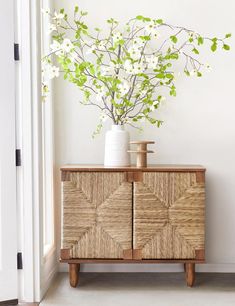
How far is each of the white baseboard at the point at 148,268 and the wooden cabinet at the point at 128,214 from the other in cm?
47

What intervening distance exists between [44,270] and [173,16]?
1.85 metres

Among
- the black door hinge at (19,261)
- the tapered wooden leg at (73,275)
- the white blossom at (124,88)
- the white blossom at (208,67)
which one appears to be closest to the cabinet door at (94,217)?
the tapered wooden leg at (73,275)

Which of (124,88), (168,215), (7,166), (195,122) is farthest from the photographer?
(195,122)

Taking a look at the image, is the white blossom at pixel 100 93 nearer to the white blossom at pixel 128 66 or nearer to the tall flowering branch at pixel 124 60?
the tall flowering branch at pixel 124 60

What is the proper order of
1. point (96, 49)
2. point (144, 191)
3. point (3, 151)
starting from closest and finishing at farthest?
point (3, 151), point (144, 191), point (96, 49)

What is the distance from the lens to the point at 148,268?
3.45 metres

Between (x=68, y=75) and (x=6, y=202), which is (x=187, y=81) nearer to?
(x=68, y=75)

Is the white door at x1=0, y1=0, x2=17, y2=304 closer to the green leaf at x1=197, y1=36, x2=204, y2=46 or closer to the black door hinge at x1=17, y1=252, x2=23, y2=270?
the black door hinge at x1=17, y1=252, x2=23, y2=270

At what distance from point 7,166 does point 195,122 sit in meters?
→ 1.34

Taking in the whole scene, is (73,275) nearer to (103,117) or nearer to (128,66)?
(103,117)

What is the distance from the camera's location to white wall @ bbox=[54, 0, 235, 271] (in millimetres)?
3363

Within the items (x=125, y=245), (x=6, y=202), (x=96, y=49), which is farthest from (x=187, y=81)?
(x=6, y=202)

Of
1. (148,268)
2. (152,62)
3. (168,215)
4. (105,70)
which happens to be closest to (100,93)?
(105,70)

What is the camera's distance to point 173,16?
337 centimetres
